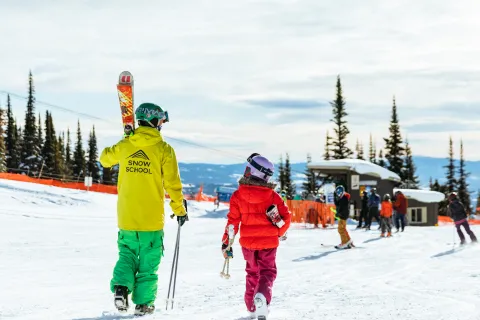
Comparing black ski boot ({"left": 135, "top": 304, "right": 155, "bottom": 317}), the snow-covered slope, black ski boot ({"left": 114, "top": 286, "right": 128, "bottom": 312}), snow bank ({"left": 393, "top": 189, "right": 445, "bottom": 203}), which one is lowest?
the snow-covered slope

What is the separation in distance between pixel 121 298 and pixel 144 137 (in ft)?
4.72

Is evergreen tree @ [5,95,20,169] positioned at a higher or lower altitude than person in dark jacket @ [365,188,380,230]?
higher

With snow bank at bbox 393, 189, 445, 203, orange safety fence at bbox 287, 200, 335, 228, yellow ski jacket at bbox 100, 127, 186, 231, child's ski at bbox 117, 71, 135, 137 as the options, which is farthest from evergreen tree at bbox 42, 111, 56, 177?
yellow ski jacket at bbox 100, 127, 186, 231

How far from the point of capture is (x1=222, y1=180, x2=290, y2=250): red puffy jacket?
5668 mm

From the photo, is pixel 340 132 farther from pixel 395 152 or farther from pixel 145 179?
pixel 145 179

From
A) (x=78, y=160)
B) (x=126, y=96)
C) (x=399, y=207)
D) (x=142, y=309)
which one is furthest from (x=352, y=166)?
(x=78, y=160)

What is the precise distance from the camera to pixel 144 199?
5.63 metres

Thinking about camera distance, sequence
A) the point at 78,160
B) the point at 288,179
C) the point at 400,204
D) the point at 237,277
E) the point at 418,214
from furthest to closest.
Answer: the point at 288,179, the point at 78,160, the point at 418,214, the point at 400,204, the point at 237,277

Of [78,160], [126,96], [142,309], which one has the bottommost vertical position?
[142,309]

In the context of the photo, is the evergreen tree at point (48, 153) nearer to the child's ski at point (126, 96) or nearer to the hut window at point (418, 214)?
the hut window at point (418, 214)

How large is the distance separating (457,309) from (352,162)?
3380 cm

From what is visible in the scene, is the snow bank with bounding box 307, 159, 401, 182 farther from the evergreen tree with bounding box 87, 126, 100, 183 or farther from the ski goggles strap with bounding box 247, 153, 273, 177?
the evergreen tree with bounding box 87, 126, 100, 183

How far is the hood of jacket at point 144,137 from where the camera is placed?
5.61 meters

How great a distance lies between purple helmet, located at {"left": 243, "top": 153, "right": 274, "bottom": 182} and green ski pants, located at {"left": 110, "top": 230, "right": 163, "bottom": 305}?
106 cm
